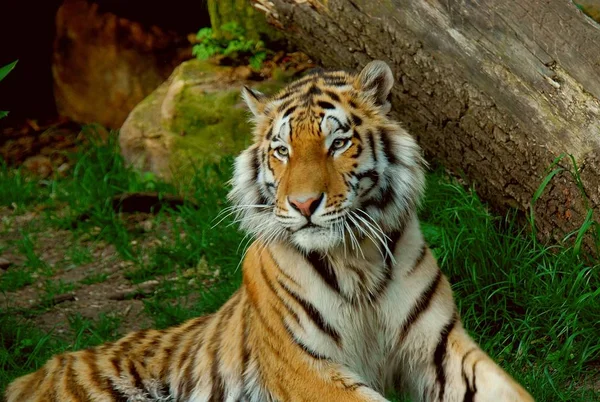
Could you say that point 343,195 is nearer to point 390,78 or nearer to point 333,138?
point 333,138

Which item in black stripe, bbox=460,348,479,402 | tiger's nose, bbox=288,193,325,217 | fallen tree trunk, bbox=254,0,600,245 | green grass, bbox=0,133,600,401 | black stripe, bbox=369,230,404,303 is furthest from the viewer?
fallen tree trunk, bbox=254,0,600,245

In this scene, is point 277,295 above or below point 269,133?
below

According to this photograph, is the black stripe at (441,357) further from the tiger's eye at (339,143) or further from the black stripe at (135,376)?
the black stripe at (135,376)

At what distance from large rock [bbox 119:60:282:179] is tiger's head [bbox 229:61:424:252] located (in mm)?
2564

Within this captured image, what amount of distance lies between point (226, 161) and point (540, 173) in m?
2.26

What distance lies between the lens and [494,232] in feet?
15.4

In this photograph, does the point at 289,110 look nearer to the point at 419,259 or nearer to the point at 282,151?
the point at 282,151

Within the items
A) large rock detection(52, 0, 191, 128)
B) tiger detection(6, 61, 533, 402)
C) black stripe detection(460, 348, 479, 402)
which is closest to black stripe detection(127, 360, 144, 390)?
tiger detection(6, 61, 533, 402)

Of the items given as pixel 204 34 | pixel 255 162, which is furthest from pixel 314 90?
pixel 204 34

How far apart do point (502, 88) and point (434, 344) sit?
1557 mm

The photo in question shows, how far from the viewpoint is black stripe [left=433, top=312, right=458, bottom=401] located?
11.6 feet

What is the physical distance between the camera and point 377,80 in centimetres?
364

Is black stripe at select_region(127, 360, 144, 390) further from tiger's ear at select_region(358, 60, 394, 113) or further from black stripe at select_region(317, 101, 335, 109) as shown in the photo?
tiger's ear at select_region(358, 60, 394, 113)

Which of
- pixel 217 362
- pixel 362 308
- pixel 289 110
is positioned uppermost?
pixel 289 110
